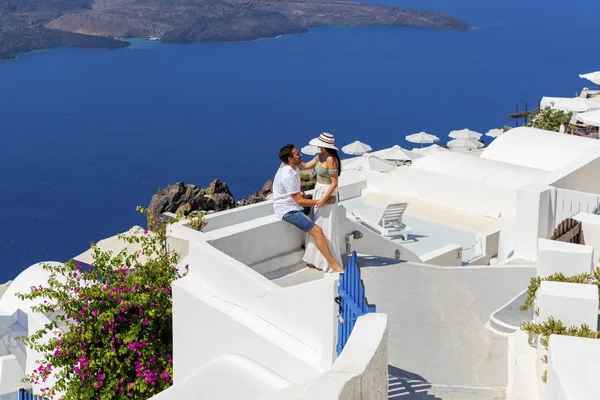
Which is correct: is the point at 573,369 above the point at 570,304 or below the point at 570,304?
above

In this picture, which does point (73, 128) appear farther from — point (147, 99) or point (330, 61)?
point (330, 61)

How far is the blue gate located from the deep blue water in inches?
1521

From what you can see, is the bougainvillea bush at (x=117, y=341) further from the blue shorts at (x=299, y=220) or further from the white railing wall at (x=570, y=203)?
the white railing wall at (x=570, y=203)

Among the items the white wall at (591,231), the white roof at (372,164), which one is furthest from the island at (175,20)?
the white wall at (591,231)

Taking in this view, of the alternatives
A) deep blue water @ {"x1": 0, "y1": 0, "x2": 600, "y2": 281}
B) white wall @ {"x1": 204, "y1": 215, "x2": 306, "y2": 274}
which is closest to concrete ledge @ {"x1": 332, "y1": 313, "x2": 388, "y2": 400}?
white wall @ {"x1": 204, "y1": 215, "x2": 306, "y2": 274}

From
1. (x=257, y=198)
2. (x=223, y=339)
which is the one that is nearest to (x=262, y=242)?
(x=223, y=339)

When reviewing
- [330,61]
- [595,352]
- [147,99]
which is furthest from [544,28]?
[595,352]

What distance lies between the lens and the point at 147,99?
94.8m

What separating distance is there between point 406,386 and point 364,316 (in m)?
1.40

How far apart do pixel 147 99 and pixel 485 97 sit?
35.8 m

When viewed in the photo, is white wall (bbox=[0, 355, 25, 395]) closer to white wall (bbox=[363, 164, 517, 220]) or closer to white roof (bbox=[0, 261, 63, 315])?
white roof (bbox=[0, 261, 63, 315])

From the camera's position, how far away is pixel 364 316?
518cm

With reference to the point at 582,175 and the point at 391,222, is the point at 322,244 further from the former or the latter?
the point at 391,222

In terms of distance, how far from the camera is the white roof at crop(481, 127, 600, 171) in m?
16.2
